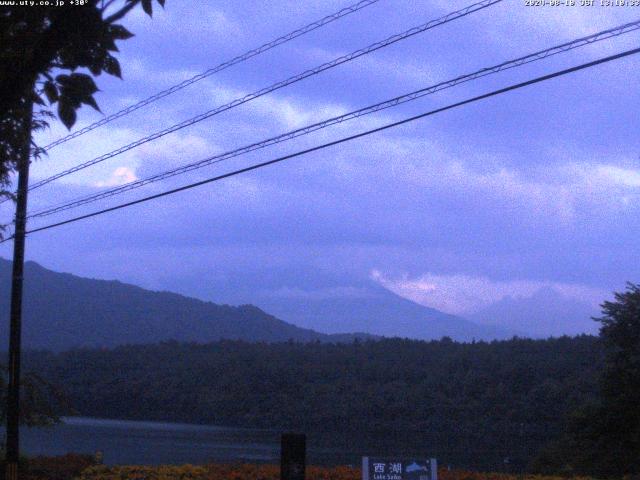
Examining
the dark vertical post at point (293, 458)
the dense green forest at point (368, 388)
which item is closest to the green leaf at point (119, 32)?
the dark vertical post at point (293, 458)

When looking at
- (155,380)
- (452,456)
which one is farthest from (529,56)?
(155,380)

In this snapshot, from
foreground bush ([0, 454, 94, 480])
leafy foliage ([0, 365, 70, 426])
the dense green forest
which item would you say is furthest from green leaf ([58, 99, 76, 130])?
the dense green forest

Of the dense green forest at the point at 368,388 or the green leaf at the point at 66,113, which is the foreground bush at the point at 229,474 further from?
the dense green forest at the point at 368,388

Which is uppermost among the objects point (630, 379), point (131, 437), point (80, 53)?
point (80, 53)

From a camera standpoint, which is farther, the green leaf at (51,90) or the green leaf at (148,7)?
the green leaf at (51,90)

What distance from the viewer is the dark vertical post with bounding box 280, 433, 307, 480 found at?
10.1m

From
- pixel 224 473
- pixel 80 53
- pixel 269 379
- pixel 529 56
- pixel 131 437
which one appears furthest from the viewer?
pixel 269 379

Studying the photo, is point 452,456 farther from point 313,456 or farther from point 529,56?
point 529,56

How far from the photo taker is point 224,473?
13883 millimetres

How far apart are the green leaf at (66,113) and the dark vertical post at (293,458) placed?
540 centimetres

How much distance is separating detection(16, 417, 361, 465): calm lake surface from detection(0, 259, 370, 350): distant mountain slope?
75.7m

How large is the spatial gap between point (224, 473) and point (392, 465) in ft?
14.5

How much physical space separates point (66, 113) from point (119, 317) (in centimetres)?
13127

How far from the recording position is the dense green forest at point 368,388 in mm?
36375
